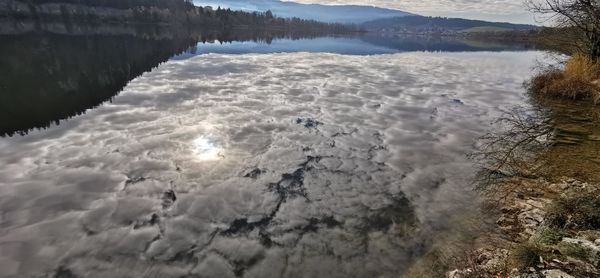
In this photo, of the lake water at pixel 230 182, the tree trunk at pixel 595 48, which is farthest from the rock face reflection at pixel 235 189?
the tree trunk at pixel 595 48

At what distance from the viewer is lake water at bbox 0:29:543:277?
8.05 metres

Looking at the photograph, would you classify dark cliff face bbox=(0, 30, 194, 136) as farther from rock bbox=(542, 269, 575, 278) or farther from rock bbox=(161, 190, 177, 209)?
rock bbox=(542, 269, 575, 278)

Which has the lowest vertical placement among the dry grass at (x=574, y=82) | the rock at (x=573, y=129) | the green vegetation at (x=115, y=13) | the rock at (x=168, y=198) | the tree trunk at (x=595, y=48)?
the rock at (x=168, y=198)

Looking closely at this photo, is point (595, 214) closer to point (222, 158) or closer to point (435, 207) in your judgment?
point (435, 207)

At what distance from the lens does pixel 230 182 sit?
11375 millimetres

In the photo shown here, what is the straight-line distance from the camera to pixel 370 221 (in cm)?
→ 951

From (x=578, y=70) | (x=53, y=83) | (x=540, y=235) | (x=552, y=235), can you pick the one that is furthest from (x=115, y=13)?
(x=552, y=235)

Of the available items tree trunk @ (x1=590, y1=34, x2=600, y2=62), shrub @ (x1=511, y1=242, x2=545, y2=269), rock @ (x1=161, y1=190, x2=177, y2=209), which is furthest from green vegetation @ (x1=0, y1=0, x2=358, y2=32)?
shrub @ (x1=511, y1=242, x2=545, y2=269)

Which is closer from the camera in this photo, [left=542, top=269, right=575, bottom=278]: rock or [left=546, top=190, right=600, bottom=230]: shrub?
[left=542, top=269, right=575, bottom=278]: rock

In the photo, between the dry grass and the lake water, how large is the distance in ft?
22.5


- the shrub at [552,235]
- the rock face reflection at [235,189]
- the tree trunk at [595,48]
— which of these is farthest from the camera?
the tree trunk at [595,48]

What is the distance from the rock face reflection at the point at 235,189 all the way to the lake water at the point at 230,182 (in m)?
0.05

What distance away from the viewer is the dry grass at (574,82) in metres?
25.1

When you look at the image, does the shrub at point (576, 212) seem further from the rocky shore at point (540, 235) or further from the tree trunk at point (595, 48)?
the tree trunk at point (595, 48)
